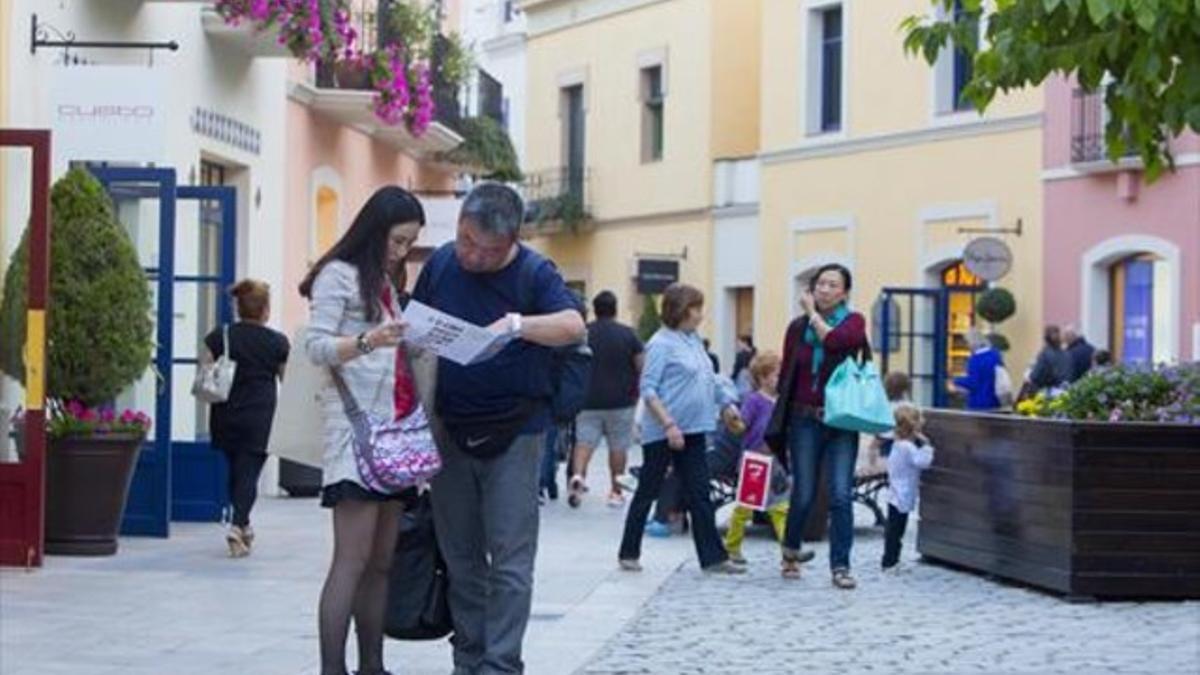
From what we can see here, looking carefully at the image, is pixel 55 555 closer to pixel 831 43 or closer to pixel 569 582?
pixel 569 582

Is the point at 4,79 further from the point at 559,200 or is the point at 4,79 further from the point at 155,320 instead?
the point at 559,200

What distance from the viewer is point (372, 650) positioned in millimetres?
8688

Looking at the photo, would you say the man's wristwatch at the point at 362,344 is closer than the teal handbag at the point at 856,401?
Yes

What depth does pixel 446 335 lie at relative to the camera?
8211 mm

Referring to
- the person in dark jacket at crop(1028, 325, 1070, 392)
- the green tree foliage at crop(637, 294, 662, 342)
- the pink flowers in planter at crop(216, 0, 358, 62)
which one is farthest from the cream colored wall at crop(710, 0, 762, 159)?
the pink flowers in planter at crop(216, 0, 358, 62)

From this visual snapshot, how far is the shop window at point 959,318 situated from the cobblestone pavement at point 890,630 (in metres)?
19.1

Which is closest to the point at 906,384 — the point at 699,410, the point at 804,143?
the point at 699,410

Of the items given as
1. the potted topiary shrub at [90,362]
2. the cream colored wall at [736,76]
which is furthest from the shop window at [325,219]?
the cream colored wall at [736,76]

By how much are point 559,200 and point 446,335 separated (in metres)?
38.0

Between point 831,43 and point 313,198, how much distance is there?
16387 mm

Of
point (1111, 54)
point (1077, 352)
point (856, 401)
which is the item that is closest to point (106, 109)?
point (856, 401)

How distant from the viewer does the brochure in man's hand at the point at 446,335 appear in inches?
323

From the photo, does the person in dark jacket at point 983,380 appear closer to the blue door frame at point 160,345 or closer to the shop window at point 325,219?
the shop window at point 325,219

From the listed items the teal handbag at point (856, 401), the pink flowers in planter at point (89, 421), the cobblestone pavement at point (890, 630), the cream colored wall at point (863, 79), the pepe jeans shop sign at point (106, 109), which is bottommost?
the cobblestone pavement at point (890, 630)
